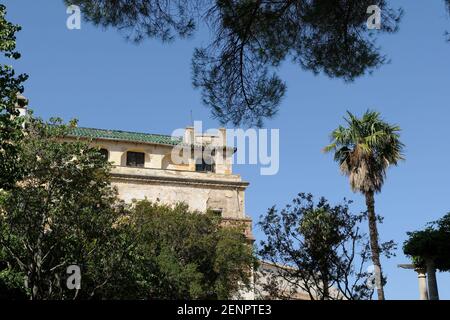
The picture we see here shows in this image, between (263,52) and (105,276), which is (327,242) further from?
(263,52)

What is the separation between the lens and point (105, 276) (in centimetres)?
2383

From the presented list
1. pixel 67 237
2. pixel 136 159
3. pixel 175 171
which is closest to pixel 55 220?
pixel 67 237

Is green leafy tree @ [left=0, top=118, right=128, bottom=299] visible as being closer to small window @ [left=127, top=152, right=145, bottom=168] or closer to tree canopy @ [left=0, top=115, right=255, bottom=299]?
tree canopy @ [left=0, top=115, right=255, bottom=299]

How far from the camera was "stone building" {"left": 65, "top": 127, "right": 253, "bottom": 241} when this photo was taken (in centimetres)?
4112

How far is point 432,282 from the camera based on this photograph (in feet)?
62.2

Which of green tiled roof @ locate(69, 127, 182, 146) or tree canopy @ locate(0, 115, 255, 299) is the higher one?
green tiled roof @ locate(69, 127, 182, 146)

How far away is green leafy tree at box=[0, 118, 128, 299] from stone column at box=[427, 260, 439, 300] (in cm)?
1116

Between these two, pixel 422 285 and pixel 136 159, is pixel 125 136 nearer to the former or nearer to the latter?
pixel 136 159

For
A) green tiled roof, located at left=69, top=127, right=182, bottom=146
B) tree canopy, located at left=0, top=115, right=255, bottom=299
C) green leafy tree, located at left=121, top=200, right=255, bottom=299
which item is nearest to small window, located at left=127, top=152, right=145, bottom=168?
green tiled roof, located at left=69, top=127, right=182, bottom=146

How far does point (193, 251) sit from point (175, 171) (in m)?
11.3

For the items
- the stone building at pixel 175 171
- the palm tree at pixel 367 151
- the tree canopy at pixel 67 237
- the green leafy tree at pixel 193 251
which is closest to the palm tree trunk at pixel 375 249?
the palm tree at pixel 367 151

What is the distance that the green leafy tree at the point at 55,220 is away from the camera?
21250mm
